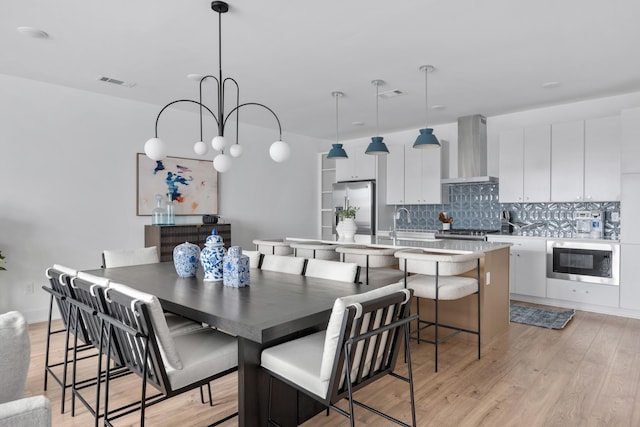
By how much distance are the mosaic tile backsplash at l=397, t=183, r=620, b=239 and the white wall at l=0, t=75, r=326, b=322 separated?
3587 millimetres

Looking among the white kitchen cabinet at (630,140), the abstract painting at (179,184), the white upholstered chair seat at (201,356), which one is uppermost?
the white kitchen cabinet at (630,140)

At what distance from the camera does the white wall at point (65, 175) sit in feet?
13.4

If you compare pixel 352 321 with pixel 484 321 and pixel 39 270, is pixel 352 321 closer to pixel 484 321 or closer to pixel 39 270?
pixel 484 321

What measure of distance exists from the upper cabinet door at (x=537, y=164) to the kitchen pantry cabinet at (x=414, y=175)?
1.22 meters

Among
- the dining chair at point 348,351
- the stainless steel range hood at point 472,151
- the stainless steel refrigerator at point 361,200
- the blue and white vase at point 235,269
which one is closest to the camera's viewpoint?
the dining chair at point 348,351

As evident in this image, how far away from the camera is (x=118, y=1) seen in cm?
258

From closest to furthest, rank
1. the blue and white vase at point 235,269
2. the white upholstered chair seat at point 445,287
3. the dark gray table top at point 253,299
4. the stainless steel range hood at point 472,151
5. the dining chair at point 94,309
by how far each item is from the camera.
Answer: the dark gray table top at point 253,299 → the dining chair at point 94,309 → the blue and white vase at point 235,269 → the white upholstered chair seat at point 445,287 → the stainless steel range hood at point 472,151

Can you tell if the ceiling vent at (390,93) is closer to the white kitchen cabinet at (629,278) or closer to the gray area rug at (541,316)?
the gray area rug at (541,316)

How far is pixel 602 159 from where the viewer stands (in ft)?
15.2

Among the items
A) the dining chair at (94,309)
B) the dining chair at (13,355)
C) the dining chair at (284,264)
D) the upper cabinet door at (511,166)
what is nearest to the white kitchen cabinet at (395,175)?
the upper cabinet door at (511,166)

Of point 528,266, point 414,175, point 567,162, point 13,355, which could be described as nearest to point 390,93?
point 414,175

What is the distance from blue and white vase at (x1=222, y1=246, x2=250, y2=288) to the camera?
2406 mm

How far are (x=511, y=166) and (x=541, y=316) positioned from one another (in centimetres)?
204

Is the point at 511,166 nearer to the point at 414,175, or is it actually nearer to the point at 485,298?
the point at 414,175
